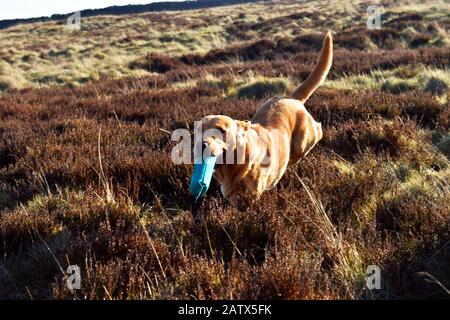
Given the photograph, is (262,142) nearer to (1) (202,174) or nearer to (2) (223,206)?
(2) (223,206)

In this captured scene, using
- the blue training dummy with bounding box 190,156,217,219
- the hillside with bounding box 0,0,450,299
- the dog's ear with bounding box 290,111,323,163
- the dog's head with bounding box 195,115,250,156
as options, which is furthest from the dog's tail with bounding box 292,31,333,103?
the blue training dummy with bounding box 190,156,217,219

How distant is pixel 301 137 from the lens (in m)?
4.86

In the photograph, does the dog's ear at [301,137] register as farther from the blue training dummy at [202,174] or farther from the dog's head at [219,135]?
the blue training dummy at [202,174]

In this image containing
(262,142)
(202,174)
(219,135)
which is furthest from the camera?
(262,142)

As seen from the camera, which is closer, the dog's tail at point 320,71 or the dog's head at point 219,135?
the dog's head at point 219,135

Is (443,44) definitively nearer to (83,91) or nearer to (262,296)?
(83,91)

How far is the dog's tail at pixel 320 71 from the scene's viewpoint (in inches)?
195

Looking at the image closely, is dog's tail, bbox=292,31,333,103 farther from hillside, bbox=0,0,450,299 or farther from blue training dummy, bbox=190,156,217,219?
blue training dummy, bbox=190,156,217,219

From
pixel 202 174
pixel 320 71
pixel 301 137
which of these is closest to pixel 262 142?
pixel 202 174

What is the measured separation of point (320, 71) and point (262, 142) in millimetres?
1621

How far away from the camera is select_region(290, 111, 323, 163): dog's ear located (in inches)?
191

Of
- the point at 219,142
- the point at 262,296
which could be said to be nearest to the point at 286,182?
the point at 219,142

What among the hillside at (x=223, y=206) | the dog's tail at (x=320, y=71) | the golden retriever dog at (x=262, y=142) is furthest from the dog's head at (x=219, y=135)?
the dog's tail at (x=320, y=71)
